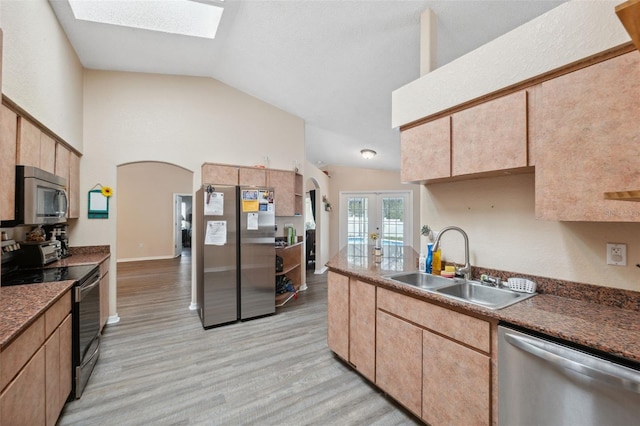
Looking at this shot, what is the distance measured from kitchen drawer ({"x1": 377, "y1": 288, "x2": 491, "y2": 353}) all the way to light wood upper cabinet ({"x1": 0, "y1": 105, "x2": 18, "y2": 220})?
255cm

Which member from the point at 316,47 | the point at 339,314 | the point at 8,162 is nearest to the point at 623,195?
the point at 339,314

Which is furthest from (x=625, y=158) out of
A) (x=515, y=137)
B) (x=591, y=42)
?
(x=591, y=42)

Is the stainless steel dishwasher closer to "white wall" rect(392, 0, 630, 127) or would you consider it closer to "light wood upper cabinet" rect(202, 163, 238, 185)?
"white wall" rect(392, 0, 630, 127)

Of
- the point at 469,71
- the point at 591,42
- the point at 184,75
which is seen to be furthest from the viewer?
the point at 184,75

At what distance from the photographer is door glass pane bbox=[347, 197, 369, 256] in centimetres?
699

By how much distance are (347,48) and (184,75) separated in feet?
8.08

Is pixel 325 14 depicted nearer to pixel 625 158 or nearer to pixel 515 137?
pixel 515 137

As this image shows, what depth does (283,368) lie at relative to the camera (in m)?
2.44

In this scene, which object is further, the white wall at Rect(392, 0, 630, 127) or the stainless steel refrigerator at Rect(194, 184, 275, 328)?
the stainless steel refrigerator at Rect(194, 184, 275, 328)

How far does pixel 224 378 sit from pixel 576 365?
232 centimetres

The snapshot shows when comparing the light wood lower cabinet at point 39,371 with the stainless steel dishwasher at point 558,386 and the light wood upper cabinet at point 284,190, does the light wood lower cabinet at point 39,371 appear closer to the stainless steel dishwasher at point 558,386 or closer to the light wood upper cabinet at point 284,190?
the stainless steel dishwasher at point 558,386

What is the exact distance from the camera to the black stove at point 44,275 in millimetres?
1960

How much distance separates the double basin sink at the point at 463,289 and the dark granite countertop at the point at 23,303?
2009 millimetres

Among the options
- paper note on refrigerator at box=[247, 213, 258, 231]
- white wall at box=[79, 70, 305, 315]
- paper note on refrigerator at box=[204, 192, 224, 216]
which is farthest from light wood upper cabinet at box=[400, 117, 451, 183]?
white wall at box=[79, 70, 305, 315]
